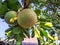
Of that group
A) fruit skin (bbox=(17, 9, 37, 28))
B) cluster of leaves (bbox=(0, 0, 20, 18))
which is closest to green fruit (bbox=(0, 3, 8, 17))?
cluster of leaves (bbox=(0, 0, 20, 18))

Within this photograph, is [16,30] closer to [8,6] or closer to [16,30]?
[16,30]

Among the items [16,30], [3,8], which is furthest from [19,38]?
[3,8]

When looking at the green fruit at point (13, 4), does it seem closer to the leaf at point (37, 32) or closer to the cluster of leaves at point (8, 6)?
the cluster of leaves at point (8, 6)

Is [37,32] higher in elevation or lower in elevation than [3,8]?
lower

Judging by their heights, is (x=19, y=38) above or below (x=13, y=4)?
below

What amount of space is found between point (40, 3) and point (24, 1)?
0.54 meters

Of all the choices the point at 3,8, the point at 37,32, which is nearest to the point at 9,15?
the point at 3,8

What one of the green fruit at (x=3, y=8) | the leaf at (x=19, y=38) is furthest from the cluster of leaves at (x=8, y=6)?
the leaf at (x=19, y=38)

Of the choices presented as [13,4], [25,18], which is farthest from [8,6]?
[25,18]

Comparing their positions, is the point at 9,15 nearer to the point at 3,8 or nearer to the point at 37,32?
the point at 3,8

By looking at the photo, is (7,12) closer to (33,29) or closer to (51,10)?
(33,29)

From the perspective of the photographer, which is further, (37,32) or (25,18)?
(37,32)

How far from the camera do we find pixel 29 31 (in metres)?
0.92

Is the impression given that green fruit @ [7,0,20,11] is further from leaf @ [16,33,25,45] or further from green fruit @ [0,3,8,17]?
leaf @ [16,33,25,45]
